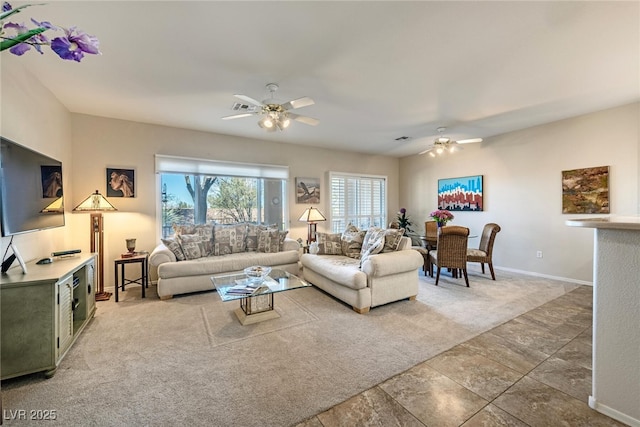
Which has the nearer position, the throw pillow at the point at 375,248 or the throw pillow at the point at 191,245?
the throw pillow at the point at 375,248

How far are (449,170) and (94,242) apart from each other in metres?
6.50

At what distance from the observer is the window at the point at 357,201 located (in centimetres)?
612

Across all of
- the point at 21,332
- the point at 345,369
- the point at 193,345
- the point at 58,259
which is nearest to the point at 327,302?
the point at 345,369

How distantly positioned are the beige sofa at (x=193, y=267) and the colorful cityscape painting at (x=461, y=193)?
156 inches

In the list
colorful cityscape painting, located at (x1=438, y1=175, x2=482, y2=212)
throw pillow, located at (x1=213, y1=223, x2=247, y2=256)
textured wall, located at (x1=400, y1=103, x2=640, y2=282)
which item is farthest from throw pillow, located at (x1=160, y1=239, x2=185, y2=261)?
textured wall, located at (x1=400, y1=103, x2=640, y2=282)

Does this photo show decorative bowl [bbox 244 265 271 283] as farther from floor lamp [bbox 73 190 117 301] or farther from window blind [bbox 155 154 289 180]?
window blind [bbox 155 154 289 180]

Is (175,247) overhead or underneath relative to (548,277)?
overhead

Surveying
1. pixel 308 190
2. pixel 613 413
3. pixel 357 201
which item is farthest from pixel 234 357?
pixel 357 201

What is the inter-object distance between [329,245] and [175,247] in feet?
7.54

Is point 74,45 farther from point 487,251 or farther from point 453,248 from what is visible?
A: point 487,251

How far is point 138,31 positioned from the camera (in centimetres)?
203

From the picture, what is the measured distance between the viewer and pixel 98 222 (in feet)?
11.4

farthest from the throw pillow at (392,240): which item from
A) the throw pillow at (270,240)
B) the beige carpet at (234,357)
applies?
the throw pillow at (270,240)

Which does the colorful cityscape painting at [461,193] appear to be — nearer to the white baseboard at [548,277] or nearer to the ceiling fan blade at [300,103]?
the white baseboard at [548,277]
